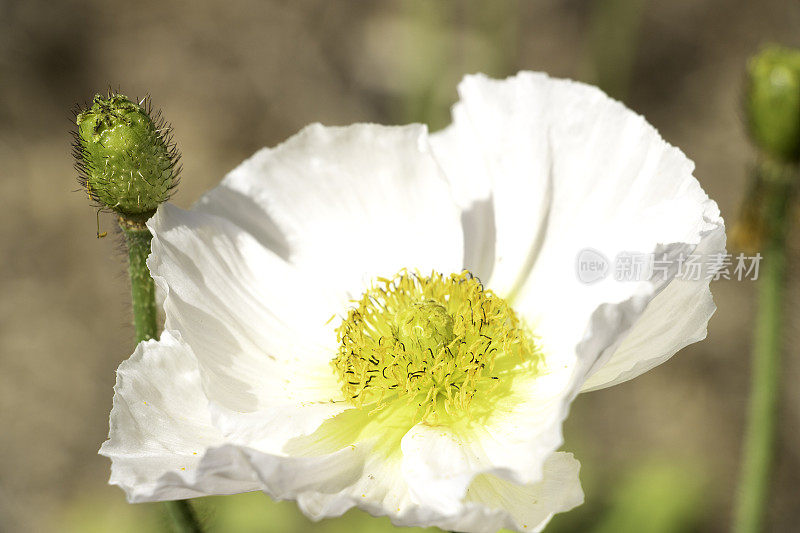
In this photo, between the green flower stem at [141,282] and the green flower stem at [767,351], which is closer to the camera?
the green flower stem at [141,282]

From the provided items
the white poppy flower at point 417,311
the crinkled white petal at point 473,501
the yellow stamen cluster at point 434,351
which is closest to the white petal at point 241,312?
the white poppy flower at point 417,311

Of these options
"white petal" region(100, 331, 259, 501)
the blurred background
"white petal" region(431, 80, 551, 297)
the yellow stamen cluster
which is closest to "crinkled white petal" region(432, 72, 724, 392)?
"white petal" region(431, 80, 551, 297)

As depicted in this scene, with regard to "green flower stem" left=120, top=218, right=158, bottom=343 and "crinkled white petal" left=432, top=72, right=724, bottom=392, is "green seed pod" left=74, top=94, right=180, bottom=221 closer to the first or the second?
"green flower stem" left=120, top=218, right=158, bottom=343

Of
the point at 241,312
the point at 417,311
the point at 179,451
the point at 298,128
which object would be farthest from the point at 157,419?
the point at 298,128

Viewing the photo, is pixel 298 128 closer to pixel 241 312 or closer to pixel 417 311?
pixel 241 312

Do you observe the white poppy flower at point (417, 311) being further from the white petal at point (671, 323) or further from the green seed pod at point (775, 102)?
the green seed pod at point (775, 102)

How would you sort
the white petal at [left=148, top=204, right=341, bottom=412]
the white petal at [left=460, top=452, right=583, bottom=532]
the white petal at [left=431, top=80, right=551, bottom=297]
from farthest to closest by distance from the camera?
the white petal at [left=431, top=80, right=551, bottom=297]
the white petal at [left=148, top=204, right=341, bottom=412]
the white petal at [left=460, top=452, right=583, bottom=532]

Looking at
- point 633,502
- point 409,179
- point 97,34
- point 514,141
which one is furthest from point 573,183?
point 97,34
